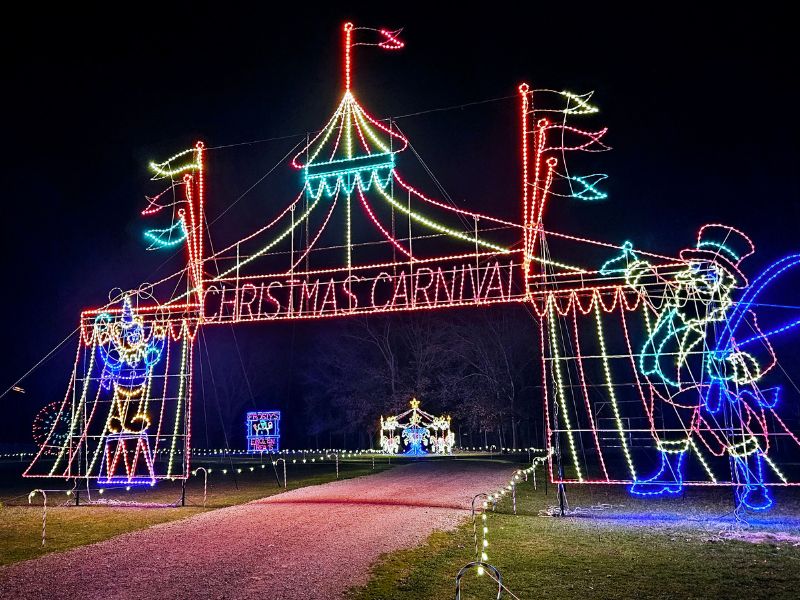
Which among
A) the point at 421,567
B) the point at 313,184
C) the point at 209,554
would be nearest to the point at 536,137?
the point at 313,184

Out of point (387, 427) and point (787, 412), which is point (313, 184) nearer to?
point (387, 427)

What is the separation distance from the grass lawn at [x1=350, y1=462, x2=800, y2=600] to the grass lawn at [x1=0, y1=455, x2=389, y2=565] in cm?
544

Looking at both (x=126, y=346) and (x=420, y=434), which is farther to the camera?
(x=420, y=434)

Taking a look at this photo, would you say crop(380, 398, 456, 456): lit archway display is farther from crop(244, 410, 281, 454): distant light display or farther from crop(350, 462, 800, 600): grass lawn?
crop(350, 462, 800, 600): grass lawn

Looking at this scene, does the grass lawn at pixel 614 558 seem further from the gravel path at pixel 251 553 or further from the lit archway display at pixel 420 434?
the lit archway display at pixel 420 434

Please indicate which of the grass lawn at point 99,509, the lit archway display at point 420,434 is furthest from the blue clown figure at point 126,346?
the lit archway display at point 420,434

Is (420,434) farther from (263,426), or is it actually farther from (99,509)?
(99,509)

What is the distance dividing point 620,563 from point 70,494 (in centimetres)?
1361

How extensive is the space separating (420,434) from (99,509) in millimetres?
23871

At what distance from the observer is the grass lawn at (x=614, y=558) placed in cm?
716

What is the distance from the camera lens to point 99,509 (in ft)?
46.5

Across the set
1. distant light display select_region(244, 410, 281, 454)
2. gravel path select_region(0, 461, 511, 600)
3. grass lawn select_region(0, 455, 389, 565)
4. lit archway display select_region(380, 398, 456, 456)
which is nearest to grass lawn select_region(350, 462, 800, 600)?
gravel path select_region(0, 461, 511, 600)

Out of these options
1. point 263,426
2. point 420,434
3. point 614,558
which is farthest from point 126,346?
point 263,426

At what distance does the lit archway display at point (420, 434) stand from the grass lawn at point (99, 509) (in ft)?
44.5
